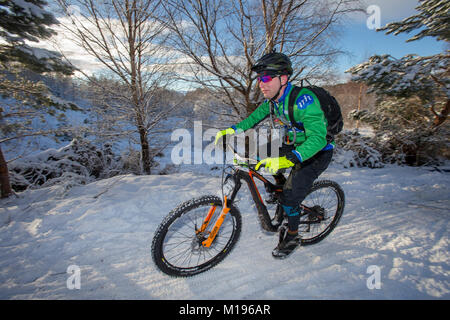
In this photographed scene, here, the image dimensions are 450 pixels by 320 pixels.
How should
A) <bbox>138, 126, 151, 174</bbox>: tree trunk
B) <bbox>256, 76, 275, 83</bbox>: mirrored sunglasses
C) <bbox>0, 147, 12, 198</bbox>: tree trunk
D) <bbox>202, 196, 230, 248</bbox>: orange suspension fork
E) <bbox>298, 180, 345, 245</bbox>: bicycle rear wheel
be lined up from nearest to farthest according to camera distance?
<bbox>256, 76, 275, 83</bbox>: mirrored sunglasses → <bbox>202, 196, 230, 248</bbox>: orange suspension fork → <bbox>298, 180, 345, 245</bbox>: bicycle rear wheel → <bbox>0, 147, 12, 198</bbox>: tree trunk → <bbox>138, 126, 151, 174</bbox>: tree trunk

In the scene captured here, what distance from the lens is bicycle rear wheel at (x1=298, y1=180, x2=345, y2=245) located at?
2.81 m

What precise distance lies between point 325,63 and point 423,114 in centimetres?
527

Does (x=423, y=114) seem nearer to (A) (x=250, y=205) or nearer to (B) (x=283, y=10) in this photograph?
(B) (x=283, y=10)

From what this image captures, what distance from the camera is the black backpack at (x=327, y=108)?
207 cm

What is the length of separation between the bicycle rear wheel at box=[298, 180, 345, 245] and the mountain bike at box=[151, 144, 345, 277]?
0.05 feet

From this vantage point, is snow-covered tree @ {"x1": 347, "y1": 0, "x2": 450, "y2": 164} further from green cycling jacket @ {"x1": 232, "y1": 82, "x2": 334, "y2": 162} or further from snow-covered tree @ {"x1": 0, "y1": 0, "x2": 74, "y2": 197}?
snow-covered tree @ {"x1": 0, "y1": 0, "x2": 74, "y2": 197}

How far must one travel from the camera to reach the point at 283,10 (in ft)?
16.4

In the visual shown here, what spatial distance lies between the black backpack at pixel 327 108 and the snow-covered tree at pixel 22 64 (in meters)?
6.65

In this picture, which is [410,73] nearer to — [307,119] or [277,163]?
[307,119]

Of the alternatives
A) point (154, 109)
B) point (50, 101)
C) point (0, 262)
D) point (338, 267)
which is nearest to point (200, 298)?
point (338, 267)

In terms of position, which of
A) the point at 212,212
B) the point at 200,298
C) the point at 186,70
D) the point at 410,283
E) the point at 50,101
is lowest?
the point at 200,298

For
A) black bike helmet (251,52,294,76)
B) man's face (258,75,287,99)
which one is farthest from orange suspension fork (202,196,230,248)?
black bike helmet (251,52,294,76)

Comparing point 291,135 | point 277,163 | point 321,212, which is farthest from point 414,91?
point 277,163

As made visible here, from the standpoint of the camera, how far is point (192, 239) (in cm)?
242
